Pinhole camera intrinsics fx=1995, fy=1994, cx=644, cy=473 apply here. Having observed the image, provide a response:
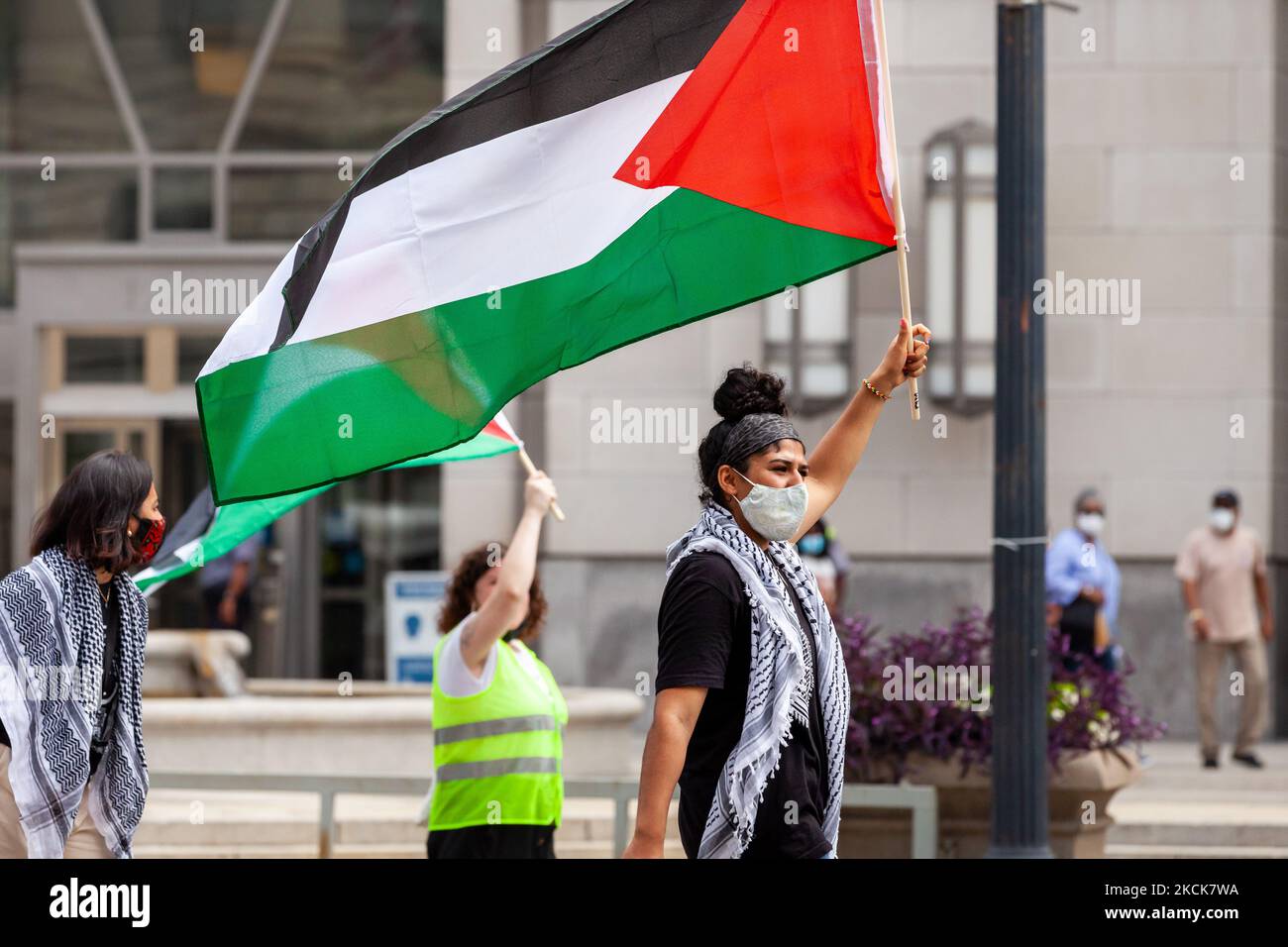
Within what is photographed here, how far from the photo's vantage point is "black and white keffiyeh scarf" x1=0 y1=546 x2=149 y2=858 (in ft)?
16.1

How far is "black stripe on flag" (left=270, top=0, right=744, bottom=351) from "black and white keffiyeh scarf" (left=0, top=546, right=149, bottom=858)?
0.98 m

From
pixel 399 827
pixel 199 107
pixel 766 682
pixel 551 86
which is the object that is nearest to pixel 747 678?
pixel 766 682

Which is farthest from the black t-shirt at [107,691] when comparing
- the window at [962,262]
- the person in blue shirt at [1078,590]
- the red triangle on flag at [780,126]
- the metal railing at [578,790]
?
the window at [962,262]

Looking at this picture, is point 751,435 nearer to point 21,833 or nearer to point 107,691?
point 107,691

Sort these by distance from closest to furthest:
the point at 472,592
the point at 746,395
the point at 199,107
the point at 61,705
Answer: the point at 746,395, the point at 61,705, the point at 472,592, the point at 199,107

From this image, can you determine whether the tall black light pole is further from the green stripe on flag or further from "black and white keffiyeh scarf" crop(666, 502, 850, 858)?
"black and white keffiyeh scarf" crop(666, 502, 850, 858)

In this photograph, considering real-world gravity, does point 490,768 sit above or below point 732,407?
below

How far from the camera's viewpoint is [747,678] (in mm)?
4352

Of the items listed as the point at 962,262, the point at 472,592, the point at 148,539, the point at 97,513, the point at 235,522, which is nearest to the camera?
the point at 97,513

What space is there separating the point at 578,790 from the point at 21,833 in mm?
3581
